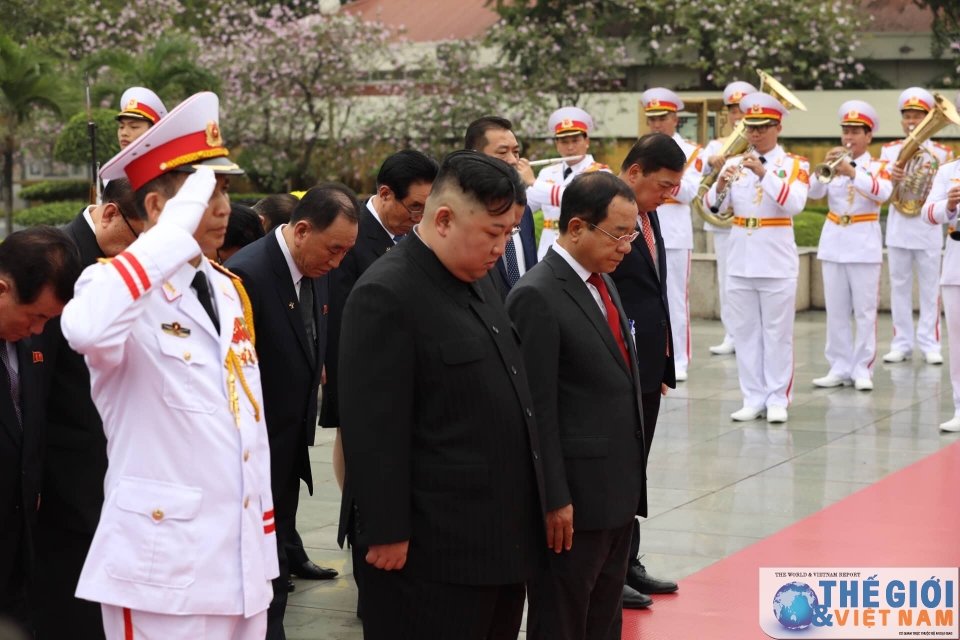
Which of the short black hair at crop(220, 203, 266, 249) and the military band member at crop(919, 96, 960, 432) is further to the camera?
the military band member at crop(919, 96, 960, 432)

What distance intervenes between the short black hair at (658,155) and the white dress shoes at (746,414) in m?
4.33

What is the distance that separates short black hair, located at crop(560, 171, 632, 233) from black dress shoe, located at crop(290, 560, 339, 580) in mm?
2286

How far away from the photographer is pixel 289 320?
4.42m

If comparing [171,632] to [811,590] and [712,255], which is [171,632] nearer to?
[811,590]

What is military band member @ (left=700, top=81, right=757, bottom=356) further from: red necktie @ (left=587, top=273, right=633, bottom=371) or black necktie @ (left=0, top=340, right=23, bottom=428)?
black necktie @ (left=0, top=340, right=23, bottom=428)

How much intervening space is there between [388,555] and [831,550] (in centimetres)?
337

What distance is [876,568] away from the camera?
18.5 ft

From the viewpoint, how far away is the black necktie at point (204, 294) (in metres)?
2.96

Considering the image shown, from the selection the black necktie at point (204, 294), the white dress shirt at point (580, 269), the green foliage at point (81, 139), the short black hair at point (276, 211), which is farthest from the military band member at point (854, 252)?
the green foliage at point (81, 139)

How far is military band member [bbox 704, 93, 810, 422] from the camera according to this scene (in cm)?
883

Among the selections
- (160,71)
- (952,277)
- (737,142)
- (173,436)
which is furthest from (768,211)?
(160,71)

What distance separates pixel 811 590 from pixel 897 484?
7.87 ft

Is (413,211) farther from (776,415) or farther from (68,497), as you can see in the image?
(776,415)

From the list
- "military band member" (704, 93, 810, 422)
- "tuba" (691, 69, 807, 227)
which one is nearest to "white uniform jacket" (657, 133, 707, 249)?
"tuba" (691, 69, 807, 227)
